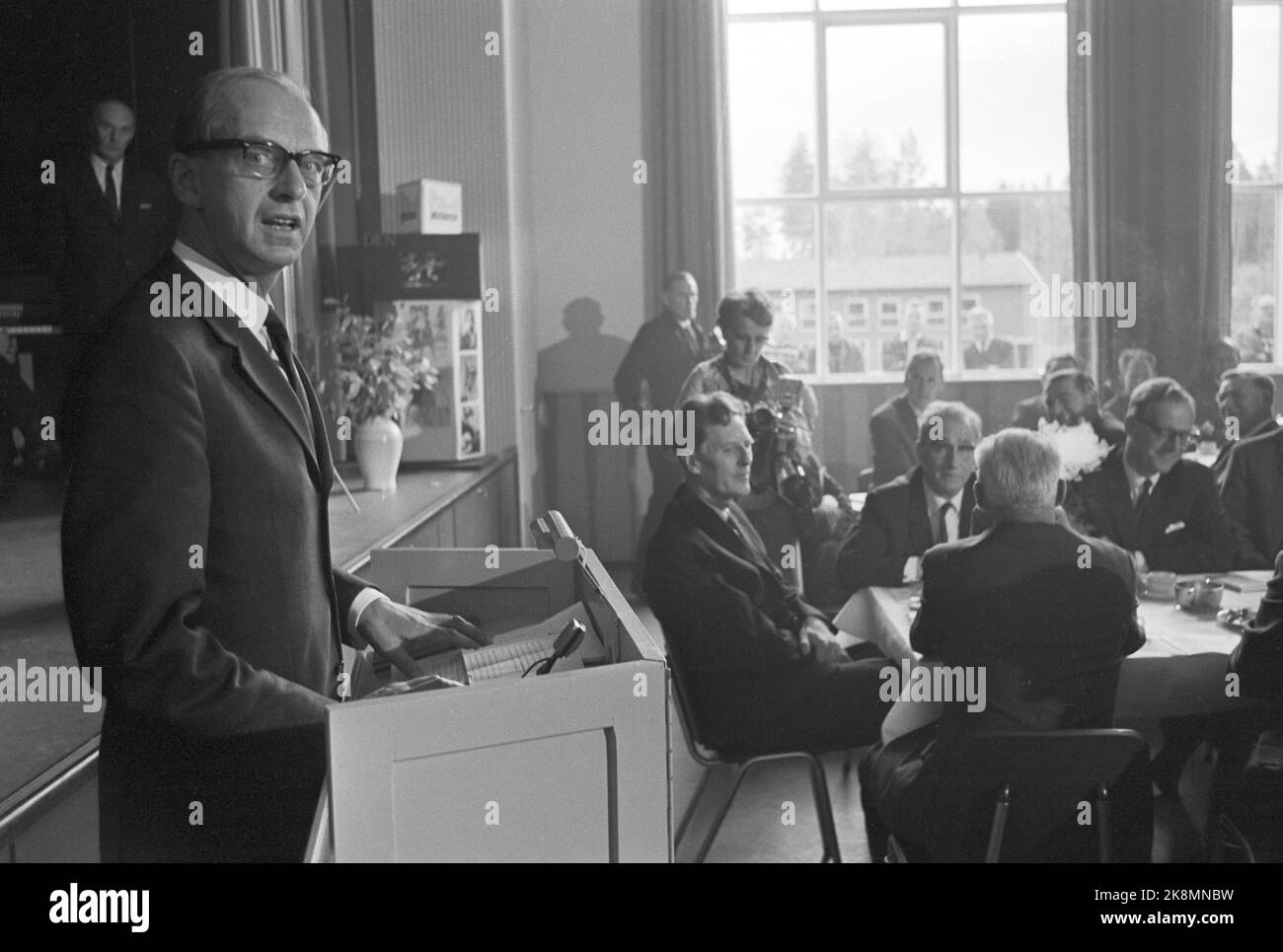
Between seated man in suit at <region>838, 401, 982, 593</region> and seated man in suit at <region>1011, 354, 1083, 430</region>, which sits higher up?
seated man in suit at <region>1011, 354, 1083, 430</region>

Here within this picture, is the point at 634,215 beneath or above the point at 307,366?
above

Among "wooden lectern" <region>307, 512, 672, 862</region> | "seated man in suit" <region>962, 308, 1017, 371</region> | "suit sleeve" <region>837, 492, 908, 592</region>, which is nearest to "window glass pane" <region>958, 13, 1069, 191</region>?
"seated man in suit" <region>962, 308, 1017, 371</region>

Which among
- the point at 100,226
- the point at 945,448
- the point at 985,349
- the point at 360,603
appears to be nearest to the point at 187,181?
the point at 360,603

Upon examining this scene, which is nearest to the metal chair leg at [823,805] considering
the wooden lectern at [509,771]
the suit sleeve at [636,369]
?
the wooden lectern at [509,771]

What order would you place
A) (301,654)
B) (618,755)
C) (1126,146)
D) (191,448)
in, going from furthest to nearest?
(1126,146) → (301,654) → (191,448) → (618,755)

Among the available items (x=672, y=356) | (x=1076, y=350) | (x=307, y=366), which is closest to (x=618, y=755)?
(x=307, y=366)

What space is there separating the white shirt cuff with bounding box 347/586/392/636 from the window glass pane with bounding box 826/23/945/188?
3577 millimetres

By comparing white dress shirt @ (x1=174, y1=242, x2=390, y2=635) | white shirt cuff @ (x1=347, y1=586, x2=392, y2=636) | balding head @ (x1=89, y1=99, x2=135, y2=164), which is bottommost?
white shirt cuff @ (x1=347, y1=586, x2=392, y2=636)

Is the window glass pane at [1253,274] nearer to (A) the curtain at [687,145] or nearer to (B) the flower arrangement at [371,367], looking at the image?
(A) the curtain at [687,145]

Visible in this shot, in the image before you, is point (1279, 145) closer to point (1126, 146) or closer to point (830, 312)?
point (1126, 146)

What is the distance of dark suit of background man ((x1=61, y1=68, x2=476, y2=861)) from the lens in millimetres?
1196

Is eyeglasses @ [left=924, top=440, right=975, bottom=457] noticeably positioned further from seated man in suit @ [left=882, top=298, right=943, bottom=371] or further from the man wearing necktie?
the man wearing necktie
